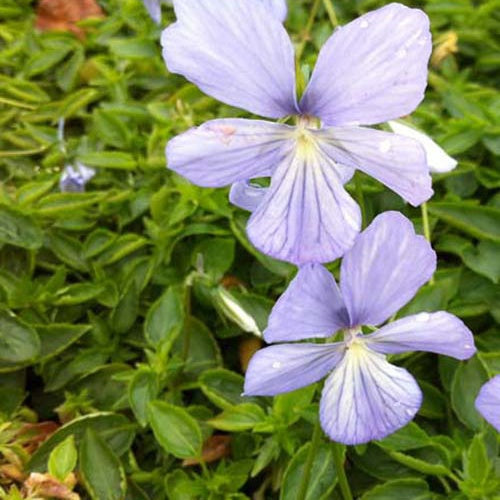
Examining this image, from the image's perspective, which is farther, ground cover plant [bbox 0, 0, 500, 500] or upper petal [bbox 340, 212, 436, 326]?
ground cover plant [bbox 0, 0, 500, 500]

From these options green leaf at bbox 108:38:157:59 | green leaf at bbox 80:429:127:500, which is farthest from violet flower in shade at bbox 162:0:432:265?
green leaf at bbox 108:38:157:59

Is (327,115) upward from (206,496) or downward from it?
upward

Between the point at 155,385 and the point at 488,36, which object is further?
the point at 488,36

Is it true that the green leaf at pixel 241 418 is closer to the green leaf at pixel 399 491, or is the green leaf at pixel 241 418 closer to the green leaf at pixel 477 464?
the green leaf at pixel 399 491

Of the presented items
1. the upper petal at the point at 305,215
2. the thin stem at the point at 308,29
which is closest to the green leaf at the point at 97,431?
the upper petal at the point at 305,215

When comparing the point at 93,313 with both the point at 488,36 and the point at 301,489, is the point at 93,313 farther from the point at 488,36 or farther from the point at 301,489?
the point at 488,36

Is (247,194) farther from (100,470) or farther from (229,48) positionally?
(100,470)

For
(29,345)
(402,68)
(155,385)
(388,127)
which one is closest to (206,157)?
(402,68)

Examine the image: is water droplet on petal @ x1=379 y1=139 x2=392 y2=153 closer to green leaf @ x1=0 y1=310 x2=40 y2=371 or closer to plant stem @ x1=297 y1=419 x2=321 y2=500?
plant stem @ x1=297 y1=419 x2=321 y2=500
